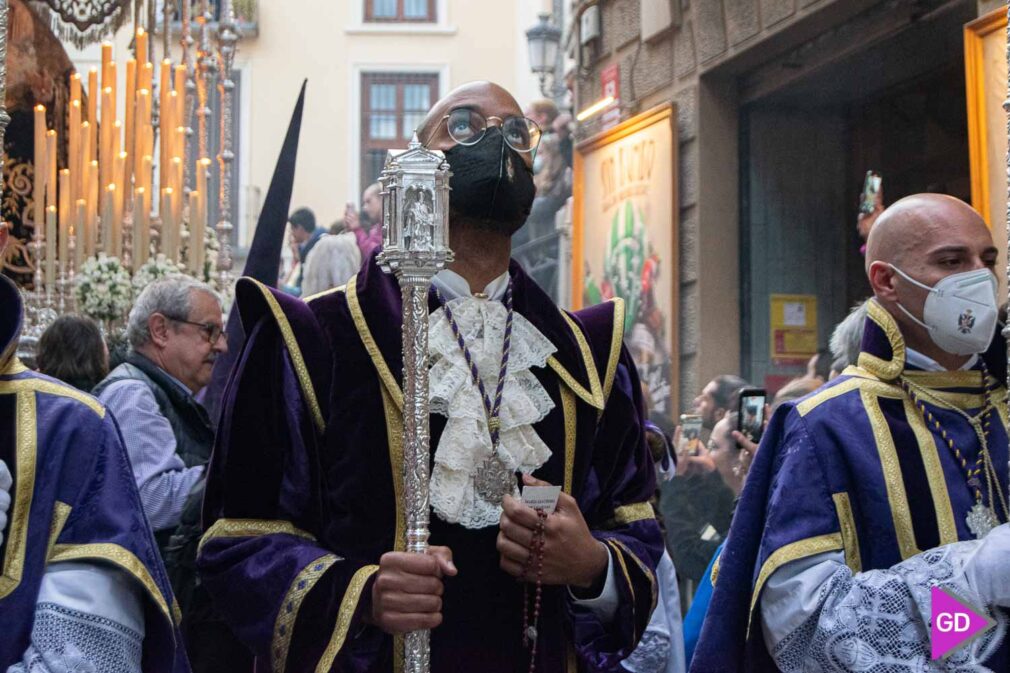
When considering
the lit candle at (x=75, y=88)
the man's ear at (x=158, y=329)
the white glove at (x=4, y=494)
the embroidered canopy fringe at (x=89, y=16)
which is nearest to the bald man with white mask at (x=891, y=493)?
the white glove at (x=4, y=494)

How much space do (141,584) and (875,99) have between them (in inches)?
300

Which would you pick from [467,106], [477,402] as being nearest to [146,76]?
[467,106]

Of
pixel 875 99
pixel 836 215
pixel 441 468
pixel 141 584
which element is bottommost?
pixel 141 584

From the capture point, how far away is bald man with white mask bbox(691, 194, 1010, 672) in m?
2.87

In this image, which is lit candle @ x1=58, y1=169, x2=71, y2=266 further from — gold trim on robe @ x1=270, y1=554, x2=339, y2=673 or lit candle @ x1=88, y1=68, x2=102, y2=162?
gold trim on robe @ x1=270, y1=554, x2=339, y2=673

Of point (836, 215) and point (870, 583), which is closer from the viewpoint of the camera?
point (870, 583)

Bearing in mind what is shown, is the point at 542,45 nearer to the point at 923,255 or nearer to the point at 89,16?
the point at 89,16

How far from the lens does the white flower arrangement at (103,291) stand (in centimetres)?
737

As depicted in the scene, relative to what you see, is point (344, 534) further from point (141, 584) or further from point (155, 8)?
point (155, 8)

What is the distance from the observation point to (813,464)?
121 inches

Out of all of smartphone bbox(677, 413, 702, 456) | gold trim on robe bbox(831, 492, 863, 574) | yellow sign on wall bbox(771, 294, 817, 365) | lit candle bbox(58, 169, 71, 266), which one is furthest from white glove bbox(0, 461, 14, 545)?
yellow sign on wall bbox(771, 294, 817, 365)

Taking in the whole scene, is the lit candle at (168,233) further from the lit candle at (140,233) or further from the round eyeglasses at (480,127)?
the round eyeglasses at (480,127)

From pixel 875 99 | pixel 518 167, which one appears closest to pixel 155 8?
pixel 875 99

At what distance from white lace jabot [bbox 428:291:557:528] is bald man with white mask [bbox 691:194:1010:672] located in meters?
0.58
